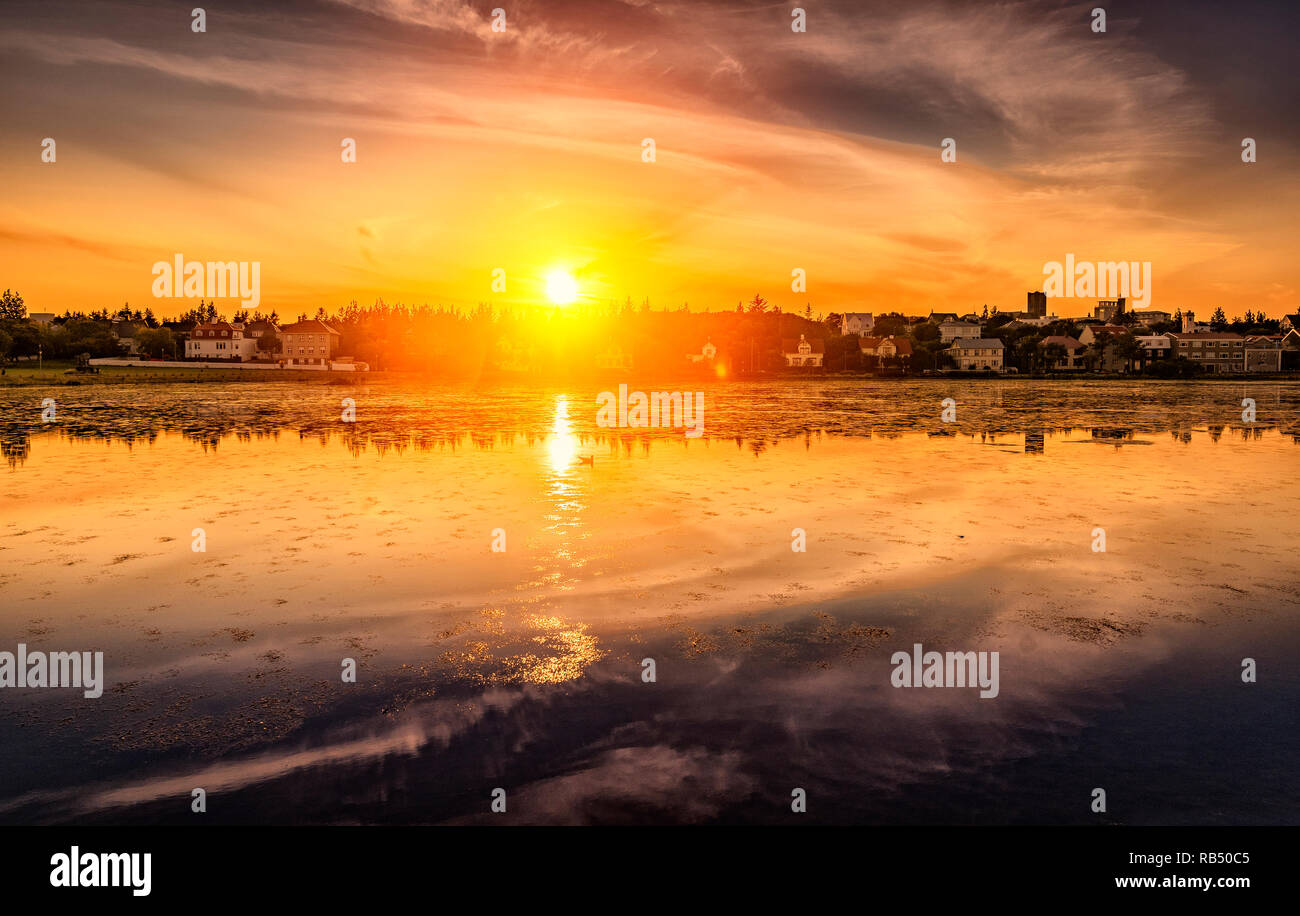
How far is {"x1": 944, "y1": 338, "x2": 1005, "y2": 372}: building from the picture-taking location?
155m

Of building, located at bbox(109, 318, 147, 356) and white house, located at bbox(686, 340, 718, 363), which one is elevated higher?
building, located at bbox(109, 318, 147, 356)

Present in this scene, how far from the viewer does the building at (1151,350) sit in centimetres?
14793

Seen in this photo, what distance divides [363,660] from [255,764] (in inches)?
95.5

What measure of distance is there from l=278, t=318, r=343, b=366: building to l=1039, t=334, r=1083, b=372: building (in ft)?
432

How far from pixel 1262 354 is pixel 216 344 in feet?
632

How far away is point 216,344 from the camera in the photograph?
158875mm

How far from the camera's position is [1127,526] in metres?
17.2

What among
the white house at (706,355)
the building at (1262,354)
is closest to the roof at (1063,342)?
the building at (1262,354)

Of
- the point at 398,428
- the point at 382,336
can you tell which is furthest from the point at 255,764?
the point at 382,336

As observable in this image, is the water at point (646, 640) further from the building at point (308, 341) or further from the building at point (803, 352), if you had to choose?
the building at point (308, 341)

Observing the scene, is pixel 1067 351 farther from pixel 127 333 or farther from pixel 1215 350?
pixel 127 333

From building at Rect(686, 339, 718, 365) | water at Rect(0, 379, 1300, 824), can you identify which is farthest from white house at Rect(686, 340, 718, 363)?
water at Rect(0, 379, 1300, 824)

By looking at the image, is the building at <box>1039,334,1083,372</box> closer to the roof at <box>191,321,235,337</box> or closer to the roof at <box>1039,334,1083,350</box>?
the roof at <box>1039,334,1083,350</box>
